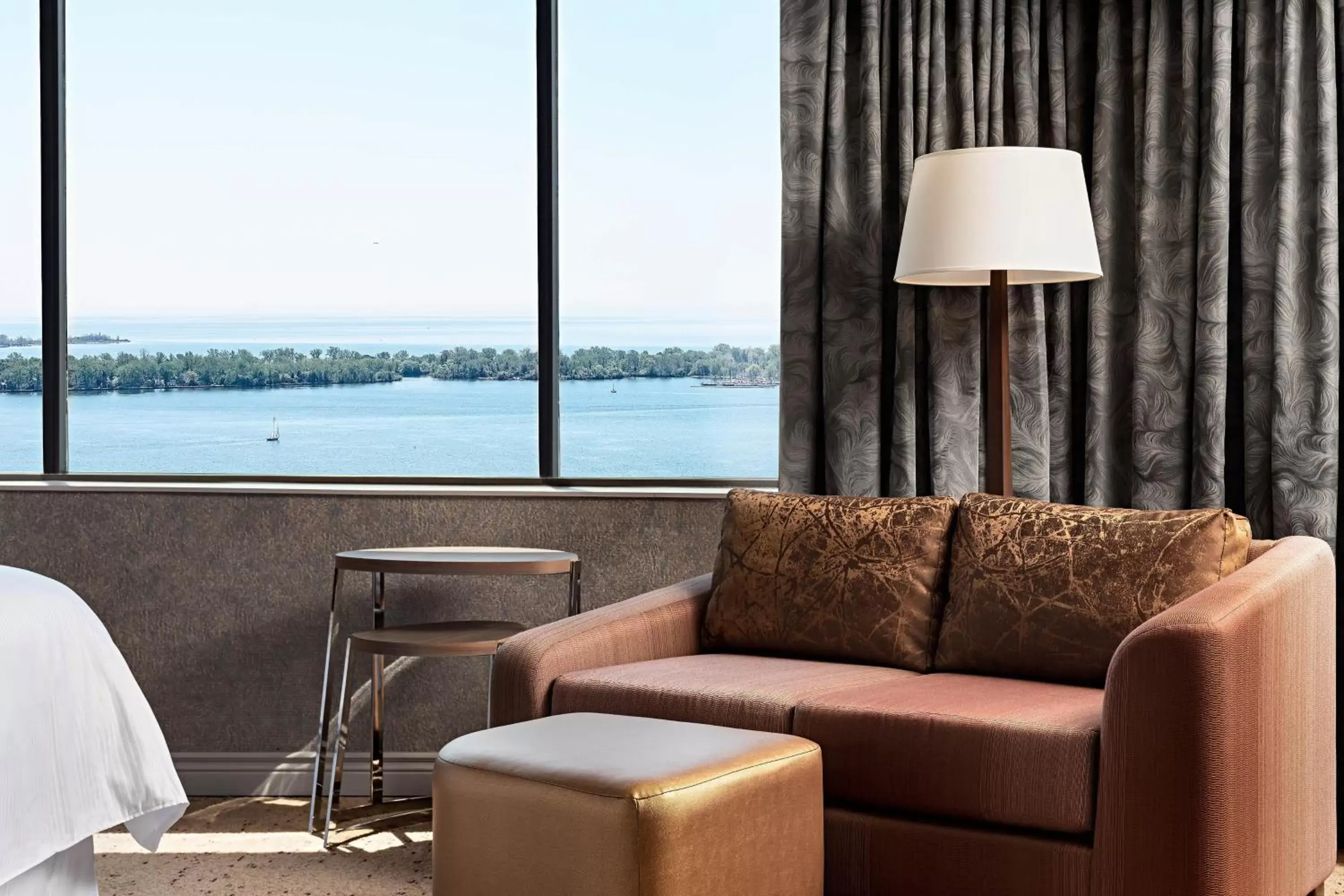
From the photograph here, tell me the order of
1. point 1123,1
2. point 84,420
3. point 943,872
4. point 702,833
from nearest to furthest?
1. point 702,833
2. point 943,872
3. point 1123,1
4. point 84,420

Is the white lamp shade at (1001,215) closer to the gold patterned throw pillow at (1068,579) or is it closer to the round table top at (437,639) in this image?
the gold patterned throw pillow at (1068,579)

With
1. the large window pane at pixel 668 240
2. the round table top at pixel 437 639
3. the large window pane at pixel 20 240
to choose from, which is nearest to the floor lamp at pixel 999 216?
the large window pane at pixel 668 240

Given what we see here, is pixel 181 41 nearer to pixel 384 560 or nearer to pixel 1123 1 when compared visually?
pixel 384 560

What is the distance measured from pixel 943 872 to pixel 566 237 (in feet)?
7.08

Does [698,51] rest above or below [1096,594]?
above

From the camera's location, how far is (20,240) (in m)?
3.79

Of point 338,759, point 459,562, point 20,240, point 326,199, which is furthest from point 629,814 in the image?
point 20,240

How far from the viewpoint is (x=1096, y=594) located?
252 centimetres

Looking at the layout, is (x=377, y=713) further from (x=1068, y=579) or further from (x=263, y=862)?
(x=1068, y=579)

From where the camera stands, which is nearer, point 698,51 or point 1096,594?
point 1096,594

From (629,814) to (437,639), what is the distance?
1.35 m

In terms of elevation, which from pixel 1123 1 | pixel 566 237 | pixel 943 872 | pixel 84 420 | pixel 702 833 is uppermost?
pixel 1123 1

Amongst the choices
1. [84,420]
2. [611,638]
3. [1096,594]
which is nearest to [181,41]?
[84,420]

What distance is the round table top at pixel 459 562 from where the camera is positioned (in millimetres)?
3004
